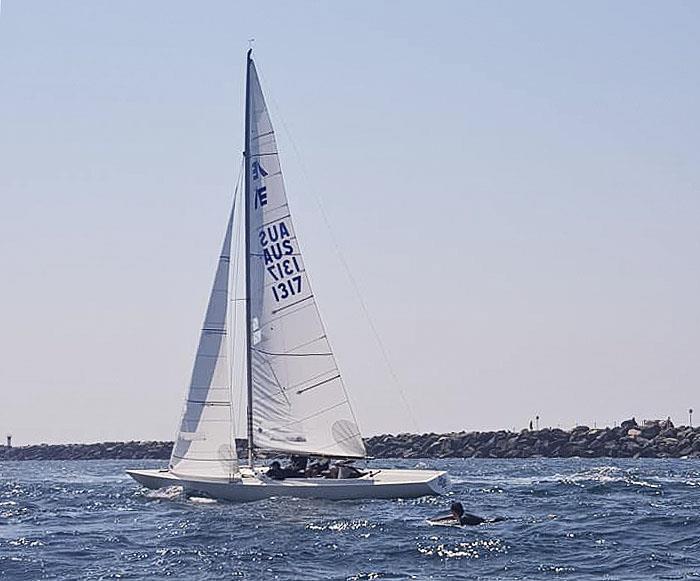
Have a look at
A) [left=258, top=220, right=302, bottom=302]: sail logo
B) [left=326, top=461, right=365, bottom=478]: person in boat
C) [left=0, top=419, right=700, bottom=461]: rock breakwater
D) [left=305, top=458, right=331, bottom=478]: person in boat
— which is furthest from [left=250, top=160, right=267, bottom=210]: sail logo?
[left=0, top=419, right=700, bottom=461]: rock breakwater

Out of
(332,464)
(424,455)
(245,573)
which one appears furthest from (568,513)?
(424,455)

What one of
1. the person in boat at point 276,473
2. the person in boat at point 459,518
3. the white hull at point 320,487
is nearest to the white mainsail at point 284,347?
the person in boat at point 276,473

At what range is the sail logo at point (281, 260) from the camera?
3500cm

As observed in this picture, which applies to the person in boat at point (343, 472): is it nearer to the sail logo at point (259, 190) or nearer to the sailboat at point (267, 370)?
the sailboat at point (267, 370)

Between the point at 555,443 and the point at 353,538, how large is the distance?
5445 cm

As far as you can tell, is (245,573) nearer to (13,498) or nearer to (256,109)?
(256,109)

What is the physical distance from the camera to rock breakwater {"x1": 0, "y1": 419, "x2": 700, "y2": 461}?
7706 centimetres

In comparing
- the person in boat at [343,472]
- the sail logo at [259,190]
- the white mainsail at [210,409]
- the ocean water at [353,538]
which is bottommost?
the ocean water at [353,538]

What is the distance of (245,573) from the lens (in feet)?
73.4

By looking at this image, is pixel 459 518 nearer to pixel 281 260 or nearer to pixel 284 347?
pixel 284 347

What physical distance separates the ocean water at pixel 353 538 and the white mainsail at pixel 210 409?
1023 millimetres

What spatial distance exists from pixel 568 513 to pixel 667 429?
5314cm

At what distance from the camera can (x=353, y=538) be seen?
85.0 ft

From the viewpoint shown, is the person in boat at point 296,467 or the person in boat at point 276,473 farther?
the person in boat at point 296,467
